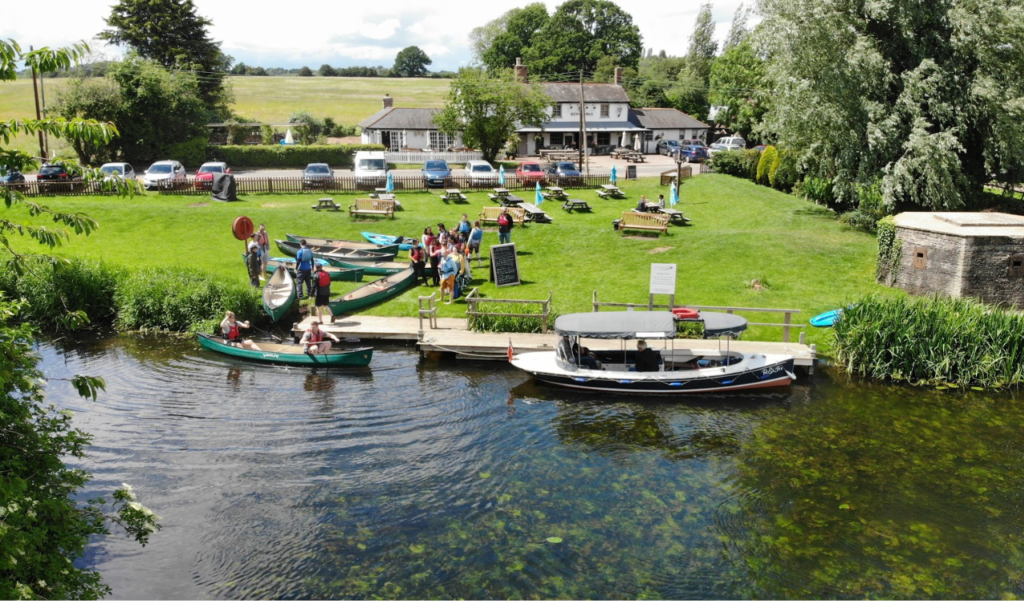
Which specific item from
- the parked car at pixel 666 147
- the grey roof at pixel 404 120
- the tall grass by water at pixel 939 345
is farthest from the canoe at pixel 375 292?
the parked car at pixel 666 147

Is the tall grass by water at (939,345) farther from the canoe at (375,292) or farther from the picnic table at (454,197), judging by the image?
the picnic table at (454,197)

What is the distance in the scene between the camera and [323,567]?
12.2 m

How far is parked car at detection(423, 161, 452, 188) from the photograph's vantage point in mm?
44062

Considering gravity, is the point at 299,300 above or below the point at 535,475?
above

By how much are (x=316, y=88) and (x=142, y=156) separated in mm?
69234

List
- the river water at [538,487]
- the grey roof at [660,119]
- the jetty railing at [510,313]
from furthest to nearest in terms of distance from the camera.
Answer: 1. the grey roof at [660,119]
2. the jetty railing at [510,313]
3. the river water at [538,487]

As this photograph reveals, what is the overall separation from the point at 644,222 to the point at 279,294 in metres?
15.4

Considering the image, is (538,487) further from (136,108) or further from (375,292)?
(136,108)

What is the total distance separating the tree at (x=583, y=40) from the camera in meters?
100

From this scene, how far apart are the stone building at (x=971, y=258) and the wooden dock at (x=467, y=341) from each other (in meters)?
6.25

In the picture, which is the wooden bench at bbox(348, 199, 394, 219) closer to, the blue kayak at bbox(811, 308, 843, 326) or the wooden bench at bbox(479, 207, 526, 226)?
the wooden bench at bbox(479, 207, 526, 226)

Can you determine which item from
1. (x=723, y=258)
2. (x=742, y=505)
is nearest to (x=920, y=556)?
(x=742, y=505)

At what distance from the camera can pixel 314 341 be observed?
21.0 meters

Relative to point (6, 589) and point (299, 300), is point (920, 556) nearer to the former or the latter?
point (6, 589)
